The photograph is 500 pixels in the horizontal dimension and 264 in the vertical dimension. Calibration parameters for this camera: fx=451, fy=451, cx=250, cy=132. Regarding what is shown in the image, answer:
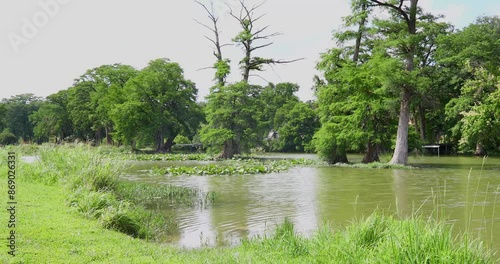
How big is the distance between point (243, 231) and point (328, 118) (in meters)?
23.4

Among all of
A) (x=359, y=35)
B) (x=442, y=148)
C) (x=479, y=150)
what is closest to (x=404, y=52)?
(x=359, y=35)

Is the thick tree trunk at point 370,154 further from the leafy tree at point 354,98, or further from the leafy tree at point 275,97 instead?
the leafy tree at point 275,97

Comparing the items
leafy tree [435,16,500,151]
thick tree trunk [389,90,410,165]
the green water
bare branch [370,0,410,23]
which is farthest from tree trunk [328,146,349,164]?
leafy tree [435,16,500,151]

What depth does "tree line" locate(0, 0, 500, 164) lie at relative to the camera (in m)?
27.1

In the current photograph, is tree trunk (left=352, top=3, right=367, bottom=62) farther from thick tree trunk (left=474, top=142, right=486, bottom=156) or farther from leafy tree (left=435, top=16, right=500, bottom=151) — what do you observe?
thick tree trunk (left=474, top=142, right=486, bottom=156)

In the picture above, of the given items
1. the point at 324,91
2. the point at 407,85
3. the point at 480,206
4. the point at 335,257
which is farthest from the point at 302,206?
the point at 324,91

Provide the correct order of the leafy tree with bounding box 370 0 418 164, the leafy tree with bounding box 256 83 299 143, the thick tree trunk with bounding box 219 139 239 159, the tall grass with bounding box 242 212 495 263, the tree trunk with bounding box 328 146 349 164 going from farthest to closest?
1. the leafy tree with bounding box 256 83 299 143
2. the thick tree trunk with bounding box 219 139 239 159
3. the tree trunk with bounding box 328 146 349 164
4. the leafy tree with bounding box 370 0 418 164
5. the tall grass with bounding box 242 212 495 263

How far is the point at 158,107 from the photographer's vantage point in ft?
170

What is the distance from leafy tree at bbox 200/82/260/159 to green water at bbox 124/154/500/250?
1570cm

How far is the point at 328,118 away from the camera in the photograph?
3155 cm

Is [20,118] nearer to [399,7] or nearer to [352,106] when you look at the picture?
[352,106]

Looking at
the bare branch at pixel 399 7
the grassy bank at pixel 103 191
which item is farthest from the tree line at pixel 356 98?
the grassy bank at pixel 103 191

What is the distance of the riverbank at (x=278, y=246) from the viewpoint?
4328 millimetres

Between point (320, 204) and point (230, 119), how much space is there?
25.1 meters
